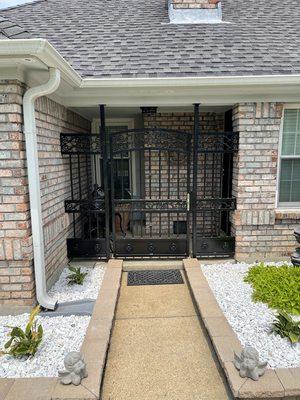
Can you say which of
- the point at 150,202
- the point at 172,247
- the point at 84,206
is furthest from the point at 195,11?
the point at 172,247

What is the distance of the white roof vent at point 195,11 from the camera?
231 inches

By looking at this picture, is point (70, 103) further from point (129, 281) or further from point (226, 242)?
point (226, 242)

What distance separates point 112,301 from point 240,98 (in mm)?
3458

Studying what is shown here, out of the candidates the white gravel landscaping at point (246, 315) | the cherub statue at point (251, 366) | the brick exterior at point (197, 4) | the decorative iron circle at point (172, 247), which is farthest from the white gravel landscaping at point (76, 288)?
the brick exterior at point (197, 4)

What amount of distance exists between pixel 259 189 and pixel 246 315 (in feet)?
6.89

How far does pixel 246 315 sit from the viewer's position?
3219 mm

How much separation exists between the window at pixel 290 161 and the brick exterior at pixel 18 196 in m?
3.57

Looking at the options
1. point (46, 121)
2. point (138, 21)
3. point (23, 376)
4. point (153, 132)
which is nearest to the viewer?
point (23, 376)

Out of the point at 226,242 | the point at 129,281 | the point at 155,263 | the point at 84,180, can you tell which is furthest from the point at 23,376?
the point at 84,180

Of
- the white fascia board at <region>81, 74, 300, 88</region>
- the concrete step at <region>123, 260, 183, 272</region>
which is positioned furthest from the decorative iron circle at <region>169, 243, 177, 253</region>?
the white fascia board at <region>81, 74, 300, 88</region>

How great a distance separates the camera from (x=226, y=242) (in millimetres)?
4773

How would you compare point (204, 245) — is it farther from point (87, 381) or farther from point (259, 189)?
point (87, 381)

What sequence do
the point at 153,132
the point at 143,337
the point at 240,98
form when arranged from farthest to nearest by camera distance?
the point at 153,132 → the point at 240,98 → the point at 143,337

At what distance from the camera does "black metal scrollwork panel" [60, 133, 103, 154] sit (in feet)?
14.4
